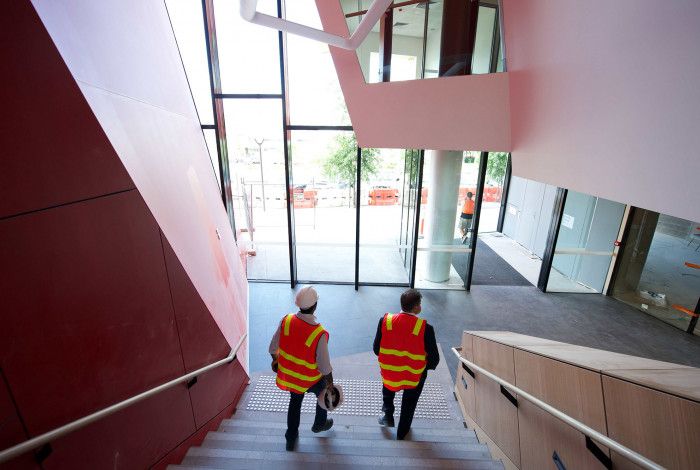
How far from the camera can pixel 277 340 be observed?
2.80 meters

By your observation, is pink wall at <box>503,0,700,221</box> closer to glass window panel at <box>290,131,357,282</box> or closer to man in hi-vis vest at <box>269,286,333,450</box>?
man in hi-vis vest at <box>269,286,333,450</box>

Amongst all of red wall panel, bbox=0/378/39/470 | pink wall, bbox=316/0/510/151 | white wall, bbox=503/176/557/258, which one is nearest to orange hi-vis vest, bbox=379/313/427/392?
red wall panel, bbox=0/378/39/470

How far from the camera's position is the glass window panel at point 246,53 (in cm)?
580

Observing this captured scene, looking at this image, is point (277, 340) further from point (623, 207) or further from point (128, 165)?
point (623, 207)

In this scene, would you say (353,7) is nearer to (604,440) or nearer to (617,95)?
(617,95)

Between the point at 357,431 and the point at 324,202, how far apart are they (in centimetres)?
510

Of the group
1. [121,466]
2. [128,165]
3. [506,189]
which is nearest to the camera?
[121,466]

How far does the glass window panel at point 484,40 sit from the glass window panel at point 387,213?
2742mm

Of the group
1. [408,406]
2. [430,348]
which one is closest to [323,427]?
[408,406]

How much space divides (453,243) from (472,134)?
3.51 m

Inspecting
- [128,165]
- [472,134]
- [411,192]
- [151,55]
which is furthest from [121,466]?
[411,192]

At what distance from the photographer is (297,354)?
8.77 feet

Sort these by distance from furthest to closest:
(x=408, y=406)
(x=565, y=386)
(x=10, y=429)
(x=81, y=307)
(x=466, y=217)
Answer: (x=466, y=217), (x=408, y=406), (x=565, y=386), (x=81, y=307), (x=10, y=429)

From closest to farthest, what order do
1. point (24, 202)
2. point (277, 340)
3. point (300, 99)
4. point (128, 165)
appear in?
1. point (24, 202)
2. point (128, 165)
3. point (277, 340)
4. point (300, 99)
